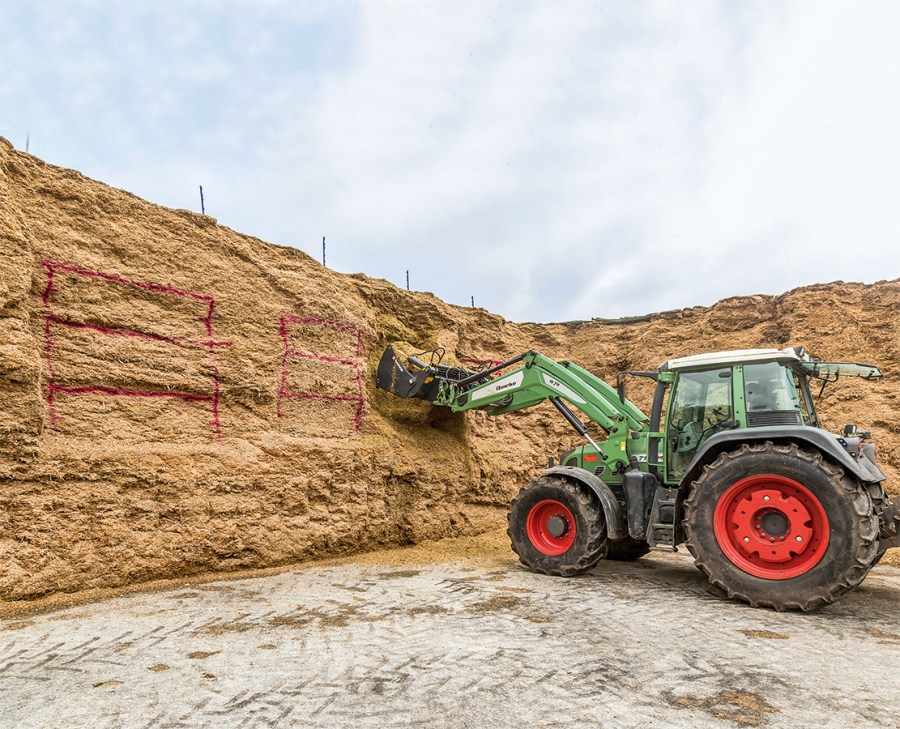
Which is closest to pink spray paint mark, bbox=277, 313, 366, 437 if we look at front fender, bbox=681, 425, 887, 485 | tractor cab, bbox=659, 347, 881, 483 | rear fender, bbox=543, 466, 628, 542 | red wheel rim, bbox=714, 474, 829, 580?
rear fender, bbox=543, 466, 628, 542

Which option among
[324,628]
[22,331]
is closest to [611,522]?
[324,628]

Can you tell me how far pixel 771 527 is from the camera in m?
4.49

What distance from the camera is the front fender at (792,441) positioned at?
436 centimetres

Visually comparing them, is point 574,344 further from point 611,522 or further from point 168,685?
point 168,685

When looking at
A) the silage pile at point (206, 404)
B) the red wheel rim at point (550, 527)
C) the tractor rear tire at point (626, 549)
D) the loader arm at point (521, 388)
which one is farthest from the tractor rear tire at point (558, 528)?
the silage pile at point (206, 404)

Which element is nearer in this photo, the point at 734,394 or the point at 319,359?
the point at 734,394

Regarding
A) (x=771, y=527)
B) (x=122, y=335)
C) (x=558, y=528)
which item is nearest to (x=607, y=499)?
(x=558, y=528)

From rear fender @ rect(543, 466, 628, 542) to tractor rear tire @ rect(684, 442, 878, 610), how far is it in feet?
2.64

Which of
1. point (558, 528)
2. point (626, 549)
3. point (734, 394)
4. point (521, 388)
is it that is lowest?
point (626, 549)

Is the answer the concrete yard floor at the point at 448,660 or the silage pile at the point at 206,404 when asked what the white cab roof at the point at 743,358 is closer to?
the concrete yard floor at the point at 448,660

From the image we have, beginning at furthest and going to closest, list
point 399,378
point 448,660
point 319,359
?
point 399,378, point 319,359, point 448,660

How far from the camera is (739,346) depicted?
971cm

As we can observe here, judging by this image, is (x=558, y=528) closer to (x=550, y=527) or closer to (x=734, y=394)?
(x=550, y=527)

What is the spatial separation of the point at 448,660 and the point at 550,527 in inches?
116
